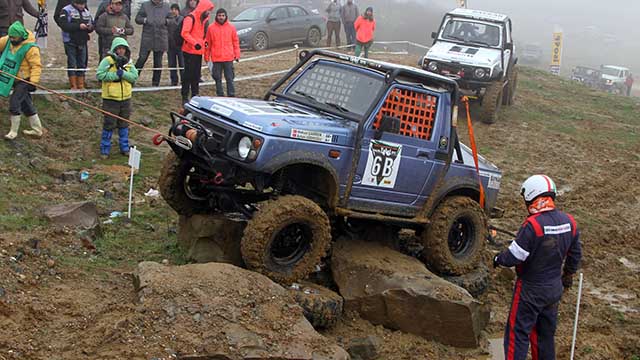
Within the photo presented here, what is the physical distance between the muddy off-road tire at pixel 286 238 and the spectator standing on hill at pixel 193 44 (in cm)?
698

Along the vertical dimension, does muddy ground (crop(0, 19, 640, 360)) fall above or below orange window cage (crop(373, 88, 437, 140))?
below

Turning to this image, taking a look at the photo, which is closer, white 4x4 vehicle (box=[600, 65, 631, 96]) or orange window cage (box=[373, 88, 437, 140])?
orange window cage (box=[373, 88, 437, 140])

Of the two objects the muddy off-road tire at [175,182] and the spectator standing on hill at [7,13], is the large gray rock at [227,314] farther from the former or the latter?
the spectator standing on hill at [7,13]

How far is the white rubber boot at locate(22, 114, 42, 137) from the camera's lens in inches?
437

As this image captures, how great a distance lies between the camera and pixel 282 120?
7.11m

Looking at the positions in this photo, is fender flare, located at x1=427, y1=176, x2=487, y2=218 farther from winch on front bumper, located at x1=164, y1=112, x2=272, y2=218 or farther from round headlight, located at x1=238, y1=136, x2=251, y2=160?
round headlight, located at x1=238, y1=136, x2=251, y2=160

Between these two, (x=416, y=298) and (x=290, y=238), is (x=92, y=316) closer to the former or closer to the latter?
(x=290, y=238)

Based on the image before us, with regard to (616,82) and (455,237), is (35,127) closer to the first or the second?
(455,237)

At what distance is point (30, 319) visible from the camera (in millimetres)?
5648

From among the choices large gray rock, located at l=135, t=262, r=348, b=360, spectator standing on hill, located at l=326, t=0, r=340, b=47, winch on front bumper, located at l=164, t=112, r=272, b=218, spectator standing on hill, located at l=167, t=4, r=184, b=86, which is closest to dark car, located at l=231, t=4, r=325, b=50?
spectator standing on hill, located at l=326, t=0, r=340, b=47

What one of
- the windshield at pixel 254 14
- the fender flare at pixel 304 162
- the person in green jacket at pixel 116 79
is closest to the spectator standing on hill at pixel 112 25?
the person in green jacket at pixel 116 79

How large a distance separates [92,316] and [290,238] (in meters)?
2.10

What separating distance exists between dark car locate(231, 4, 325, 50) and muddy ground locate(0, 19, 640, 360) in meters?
5.20

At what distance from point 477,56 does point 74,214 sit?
10.6 m
